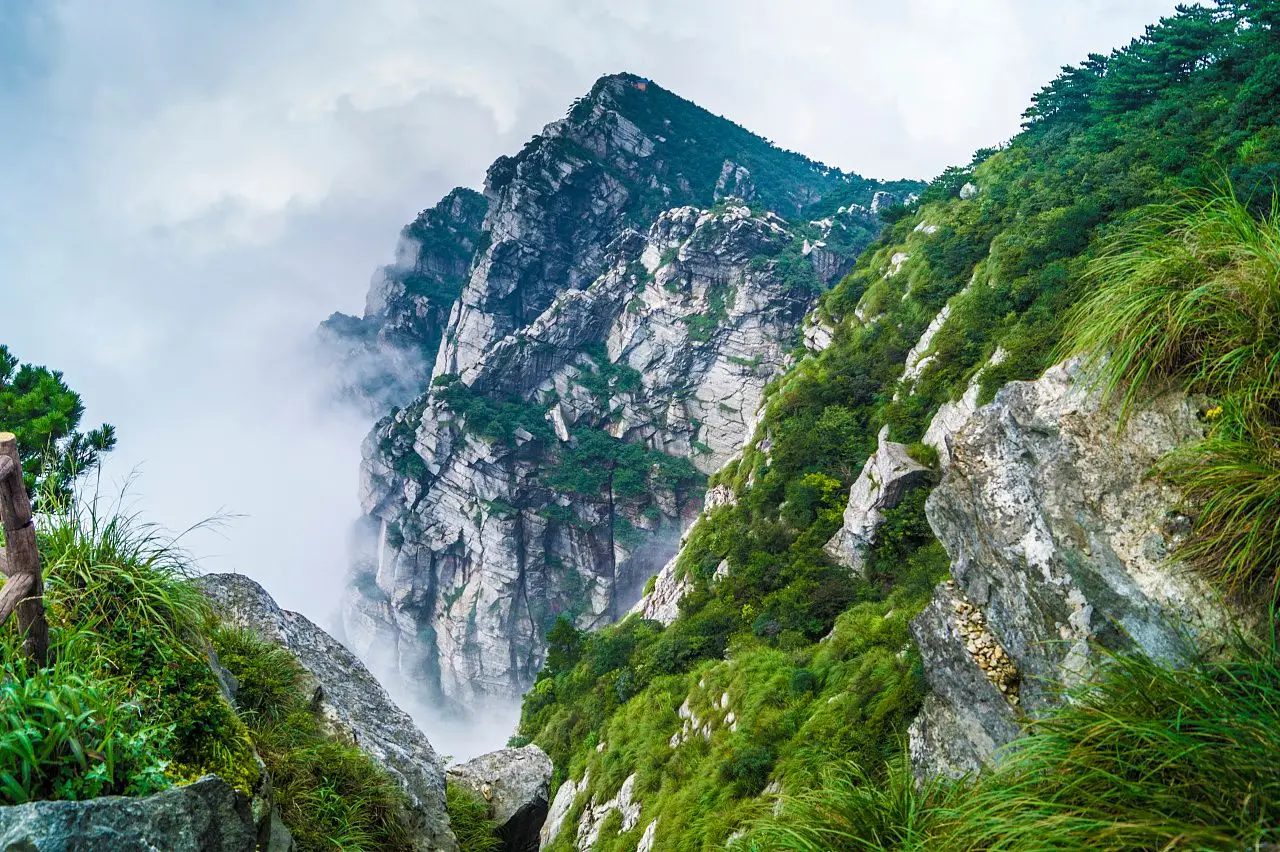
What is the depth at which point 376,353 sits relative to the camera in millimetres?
134750

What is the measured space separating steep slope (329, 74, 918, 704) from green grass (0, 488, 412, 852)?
219 ft

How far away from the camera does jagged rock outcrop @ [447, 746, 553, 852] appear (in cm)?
678

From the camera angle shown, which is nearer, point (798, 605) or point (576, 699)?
point (798, 605)

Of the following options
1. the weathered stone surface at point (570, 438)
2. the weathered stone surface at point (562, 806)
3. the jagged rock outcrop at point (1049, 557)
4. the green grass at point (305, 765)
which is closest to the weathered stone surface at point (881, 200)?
the weathered stone surface at point (570, 438)

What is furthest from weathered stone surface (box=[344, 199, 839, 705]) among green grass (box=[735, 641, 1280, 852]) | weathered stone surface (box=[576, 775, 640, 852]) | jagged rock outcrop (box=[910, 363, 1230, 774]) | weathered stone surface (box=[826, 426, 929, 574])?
green grass (box=[735, 641, 1280, 852])

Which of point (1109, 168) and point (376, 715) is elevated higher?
point (1109, 168)

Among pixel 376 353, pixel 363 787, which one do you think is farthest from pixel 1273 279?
pixel 376 353

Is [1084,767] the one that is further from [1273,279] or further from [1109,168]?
[1109,168]

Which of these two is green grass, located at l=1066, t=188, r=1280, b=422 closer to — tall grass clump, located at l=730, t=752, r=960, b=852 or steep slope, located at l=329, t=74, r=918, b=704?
tall grass clump, located at l=730, t=752, r=960, b=852

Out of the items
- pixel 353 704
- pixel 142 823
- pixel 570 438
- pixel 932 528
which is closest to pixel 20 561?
pixel 142 823

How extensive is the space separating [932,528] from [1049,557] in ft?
6.17

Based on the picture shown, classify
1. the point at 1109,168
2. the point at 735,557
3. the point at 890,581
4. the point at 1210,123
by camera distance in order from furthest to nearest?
the point at 735,557, the point at 1109,168, the point at 1210,123, the point at 890,581

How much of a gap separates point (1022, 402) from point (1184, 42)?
107 feet

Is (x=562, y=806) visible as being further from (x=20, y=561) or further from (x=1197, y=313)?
(x=1197, y=313)
